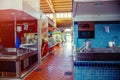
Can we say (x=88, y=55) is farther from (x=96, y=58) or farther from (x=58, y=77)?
(x=58, y=77)

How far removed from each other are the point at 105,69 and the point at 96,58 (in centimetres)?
29

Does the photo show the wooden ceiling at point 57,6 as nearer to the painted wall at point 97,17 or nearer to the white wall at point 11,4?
the painted wall at point 97,17

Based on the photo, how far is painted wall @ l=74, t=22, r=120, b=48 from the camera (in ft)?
15.7

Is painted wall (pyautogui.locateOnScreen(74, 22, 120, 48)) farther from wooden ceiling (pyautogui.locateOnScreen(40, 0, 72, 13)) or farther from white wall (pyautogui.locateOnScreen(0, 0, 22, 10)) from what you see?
wooden ceiling (pyautogui.locateOnScreen(40, 0, 72, 13))

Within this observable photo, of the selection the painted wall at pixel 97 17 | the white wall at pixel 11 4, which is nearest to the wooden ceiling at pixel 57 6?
the painted wall at pixel 97 17

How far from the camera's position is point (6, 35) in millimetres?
7000

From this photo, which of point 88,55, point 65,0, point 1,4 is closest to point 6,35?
point 1,4

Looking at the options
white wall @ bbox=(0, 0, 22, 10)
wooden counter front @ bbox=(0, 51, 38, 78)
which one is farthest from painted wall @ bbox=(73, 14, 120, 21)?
wooden counter front @ bbox=(0, 51, 38, 78)

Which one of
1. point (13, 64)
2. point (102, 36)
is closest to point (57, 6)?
point (102, 36)

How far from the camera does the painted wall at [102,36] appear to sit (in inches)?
189

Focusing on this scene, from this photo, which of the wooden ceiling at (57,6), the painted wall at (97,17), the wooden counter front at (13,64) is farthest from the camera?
the wooden ceiling at (57,6)

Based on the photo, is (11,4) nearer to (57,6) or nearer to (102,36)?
(102,36)

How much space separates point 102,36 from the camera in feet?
15.9

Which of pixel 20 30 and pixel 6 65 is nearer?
pixel 6 65
